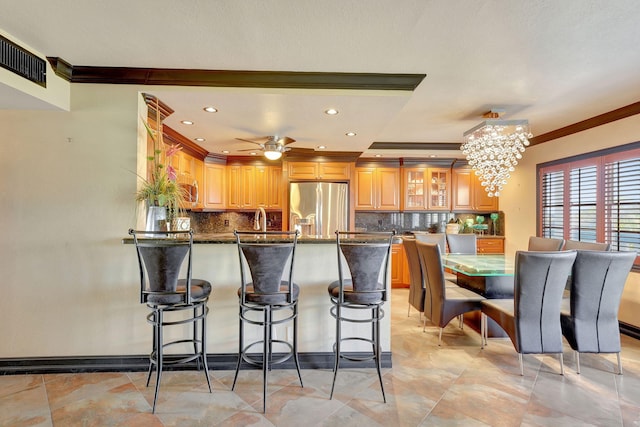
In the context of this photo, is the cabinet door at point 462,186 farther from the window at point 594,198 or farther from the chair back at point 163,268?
the chair back at point 163,268

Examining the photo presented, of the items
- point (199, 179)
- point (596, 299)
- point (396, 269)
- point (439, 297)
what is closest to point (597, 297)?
Answer: point (596, 299)

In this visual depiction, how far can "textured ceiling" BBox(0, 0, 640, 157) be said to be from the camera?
1.68 m

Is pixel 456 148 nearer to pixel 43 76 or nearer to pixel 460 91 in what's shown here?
pixel 460 91

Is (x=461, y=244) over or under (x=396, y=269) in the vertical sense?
over

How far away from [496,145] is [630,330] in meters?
2.40

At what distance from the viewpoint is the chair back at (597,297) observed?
2193mm

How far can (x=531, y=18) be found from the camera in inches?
69.0

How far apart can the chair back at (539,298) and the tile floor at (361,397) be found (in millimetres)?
284

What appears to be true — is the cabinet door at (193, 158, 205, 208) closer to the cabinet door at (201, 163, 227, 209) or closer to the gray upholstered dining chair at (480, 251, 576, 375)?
the cabinet door at (201, 163, 227, 209)

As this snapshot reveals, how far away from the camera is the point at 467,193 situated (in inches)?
217

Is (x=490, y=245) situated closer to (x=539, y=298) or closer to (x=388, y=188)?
(x=388, y=188)

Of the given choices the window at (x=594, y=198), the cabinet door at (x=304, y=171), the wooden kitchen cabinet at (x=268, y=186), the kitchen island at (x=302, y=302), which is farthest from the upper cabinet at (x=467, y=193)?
the kitchen island at (x=302, y=302)

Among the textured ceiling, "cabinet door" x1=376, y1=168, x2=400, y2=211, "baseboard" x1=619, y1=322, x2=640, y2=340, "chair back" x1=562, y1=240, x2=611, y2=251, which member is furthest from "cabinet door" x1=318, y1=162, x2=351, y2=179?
"baseboard" x1=619, y1=322, x2=640, y2=340

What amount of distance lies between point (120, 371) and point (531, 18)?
3.74m
